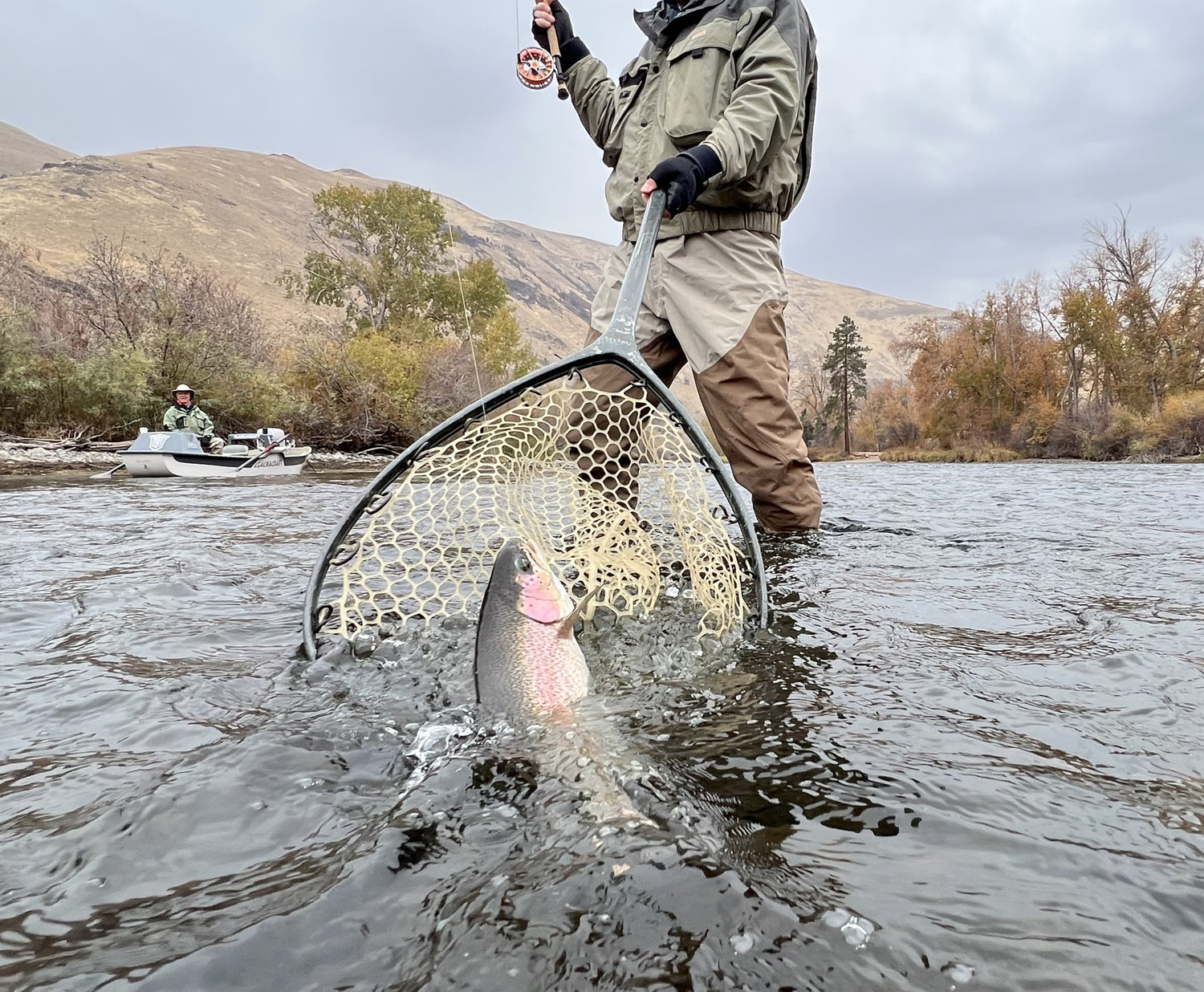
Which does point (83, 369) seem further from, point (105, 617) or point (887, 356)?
point (887, 356)

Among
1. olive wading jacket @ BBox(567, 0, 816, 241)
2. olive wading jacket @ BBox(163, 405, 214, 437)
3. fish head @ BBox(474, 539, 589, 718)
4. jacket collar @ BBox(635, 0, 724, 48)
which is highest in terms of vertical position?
jacket collar @ BBox(635, 0, 724, 48)

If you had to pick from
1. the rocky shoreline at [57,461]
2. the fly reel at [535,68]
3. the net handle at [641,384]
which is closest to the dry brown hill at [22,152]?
the rocky shoreline at [57,461]

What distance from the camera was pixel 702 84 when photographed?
365cm

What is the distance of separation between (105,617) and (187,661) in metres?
0.79

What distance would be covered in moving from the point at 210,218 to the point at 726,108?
114 meters

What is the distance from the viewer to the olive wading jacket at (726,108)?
3.28 metres

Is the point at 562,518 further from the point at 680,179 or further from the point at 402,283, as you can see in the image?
the point at 402,283

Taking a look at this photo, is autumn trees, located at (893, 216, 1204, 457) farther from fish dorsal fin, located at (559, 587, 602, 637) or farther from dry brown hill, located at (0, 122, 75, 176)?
dry brown hill, located at (0, 122, 75, 176)

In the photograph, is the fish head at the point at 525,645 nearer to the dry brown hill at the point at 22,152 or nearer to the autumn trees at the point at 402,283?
the autumn trees at the point at 402,283

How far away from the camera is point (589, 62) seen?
439 centimetres

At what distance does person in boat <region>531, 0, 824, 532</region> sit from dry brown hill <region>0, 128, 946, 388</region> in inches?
1319

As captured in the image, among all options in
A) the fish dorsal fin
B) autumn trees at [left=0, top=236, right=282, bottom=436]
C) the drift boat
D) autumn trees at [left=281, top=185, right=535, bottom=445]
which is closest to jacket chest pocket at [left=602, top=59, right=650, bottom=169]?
the fish dorsal fin

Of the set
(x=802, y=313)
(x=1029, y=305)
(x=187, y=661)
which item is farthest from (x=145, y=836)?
(x=802, y=313)

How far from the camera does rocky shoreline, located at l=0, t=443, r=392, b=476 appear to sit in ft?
44.7
